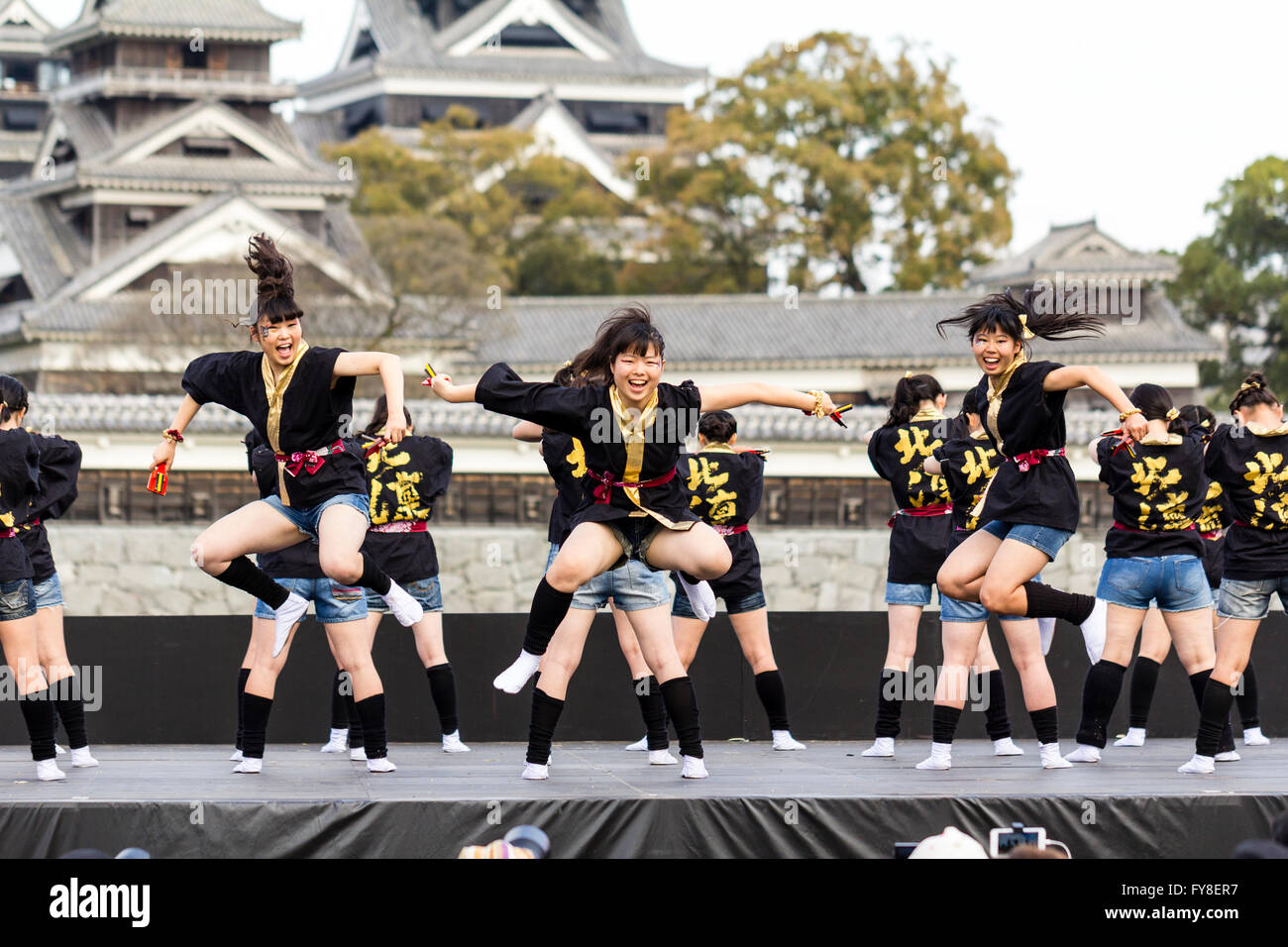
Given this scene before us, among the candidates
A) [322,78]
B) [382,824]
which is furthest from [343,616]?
[322,78]

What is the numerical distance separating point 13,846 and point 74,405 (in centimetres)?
2148

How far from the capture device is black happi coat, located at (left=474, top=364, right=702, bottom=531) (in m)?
8.07

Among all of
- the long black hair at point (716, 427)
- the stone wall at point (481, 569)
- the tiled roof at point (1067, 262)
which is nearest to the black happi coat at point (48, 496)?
the long black hair at point (716, 427)

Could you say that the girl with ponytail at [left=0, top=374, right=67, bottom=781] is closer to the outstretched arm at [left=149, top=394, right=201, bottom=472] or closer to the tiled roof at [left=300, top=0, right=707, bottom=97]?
the outstretched arm at [left=149, top=394, right=201, bottom=472]

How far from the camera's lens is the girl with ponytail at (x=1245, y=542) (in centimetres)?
900

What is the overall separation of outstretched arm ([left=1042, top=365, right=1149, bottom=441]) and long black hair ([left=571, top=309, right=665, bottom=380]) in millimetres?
1735

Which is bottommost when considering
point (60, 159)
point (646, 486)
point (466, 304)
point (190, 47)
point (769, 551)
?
point (769, 551)

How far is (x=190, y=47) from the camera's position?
46.7 meters

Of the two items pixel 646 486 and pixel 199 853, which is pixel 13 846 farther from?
pixel 646 486

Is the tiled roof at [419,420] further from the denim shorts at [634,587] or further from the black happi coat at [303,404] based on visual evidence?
the denim shorts at [634,587]

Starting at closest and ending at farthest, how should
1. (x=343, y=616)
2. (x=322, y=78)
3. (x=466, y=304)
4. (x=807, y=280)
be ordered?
(x=343, y=616) → (x=466, y=304) → (x=807, y=280) → (x=322, y=78)

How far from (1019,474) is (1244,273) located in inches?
1376

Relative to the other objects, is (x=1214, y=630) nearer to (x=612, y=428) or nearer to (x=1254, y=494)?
(x=1254, y=494)

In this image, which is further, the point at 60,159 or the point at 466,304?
the point at 60,159
